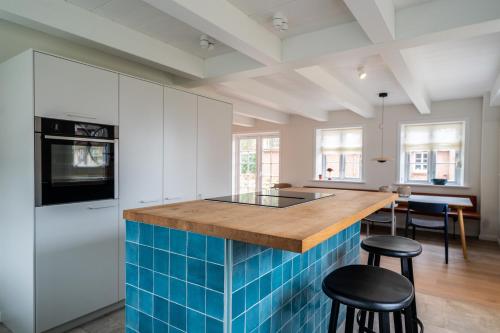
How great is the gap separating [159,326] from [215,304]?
0.40 metres

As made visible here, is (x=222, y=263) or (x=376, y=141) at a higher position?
(x=376, y=141)

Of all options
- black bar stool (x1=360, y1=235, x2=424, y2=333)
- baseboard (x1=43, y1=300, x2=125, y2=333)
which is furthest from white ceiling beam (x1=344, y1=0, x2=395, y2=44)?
baseboard (x1=43, y1=300, x2=125, y2=333)

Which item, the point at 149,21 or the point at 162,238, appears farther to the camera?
the point at 149,21

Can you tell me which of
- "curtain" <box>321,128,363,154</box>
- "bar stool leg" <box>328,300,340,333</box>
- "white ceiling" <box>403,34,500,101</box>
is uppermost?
"white ceiling" <box>403,34,500,101</box>

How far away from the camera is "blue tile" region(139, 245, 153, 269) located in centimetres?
142

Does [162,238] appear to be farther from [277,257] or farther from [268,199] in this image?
[268,199]

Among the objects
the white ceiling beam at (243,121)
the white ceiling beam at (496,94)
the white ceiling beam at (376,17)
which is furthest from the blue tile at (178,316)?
the white ceiling beam at (243,121)

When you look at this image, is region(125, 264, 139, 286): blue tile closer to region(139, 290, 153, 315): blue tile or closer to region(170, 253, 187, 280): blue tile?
region(139, 290, 153, 315): blue tile

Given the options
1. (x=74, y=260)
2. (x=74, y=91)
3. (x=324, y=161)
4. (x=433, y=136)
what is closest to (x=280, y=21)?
(x=74, y=91)

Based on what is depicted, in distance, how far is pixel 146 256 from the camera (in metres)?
1.43

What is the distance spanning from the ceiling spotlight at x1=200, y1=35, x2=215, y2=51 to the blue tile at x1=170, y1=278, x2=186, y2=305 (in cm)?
206

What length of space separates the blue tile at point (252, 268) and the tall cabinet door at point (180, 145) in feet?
5.68

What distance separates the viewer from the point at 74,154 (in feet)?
6.98

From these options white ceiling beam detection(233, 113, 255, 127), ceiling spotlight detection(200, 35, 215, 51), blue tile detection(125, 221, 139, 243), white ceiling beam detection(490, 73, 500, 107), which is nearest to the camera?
blue tile detection(125, 221, 139, 243)
